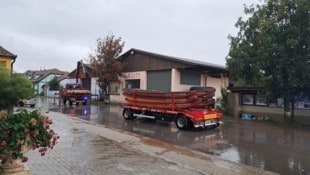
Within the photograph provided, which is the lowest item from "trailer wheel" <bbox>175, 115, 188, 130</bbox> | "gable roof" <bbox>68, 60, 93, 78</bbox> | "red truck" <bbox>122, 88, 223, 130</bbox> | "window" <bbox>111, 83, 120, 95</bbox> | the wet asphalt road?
the wet asphalt road

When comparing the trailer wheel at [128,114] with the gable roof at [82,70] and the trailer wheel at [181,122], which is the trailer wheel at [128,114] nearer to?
the trailer wheel at [181,122]

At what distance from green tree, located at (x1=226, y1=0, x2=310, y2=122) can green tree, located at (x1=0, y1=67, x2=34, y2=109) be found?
41.1 feet

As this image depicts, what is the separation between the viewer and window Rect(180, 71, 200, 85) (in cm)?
3384

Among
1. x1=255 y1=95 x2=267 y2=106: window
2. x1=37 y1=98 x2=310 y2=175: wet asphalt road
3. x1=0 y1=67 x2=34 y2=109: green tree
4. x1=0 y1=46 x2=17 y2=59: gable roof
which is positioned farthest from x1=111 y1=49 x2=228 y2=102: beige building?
x1=0 y1=67 x2=34 y2=109: green tree

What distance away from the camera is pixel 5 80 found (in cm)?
1605

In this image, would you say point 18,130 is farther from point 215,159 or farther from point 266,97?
point 266,97

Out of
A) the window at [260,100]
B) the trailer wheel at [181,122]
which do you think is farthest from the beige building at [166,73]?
the trailer wheel at [181,122]

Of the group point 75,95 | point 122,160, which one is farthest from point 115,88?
point 122,160

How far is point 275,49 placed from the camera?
788 inches

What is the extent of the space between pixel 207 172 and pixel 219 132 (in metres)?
8.88

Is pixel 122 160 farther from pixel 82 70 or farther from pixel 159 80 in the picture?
pixel 82 70

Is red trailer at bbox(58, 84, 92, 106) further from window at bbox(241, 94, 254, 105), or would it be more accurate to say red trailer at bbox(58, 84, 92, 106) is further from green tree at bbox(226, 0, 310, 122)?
green tree at bbox(226, 0, 310, 122)

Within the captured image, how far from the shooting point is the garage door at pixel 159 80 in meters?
34.3

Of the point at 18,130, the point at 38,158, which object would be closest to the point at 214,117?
the point at 38,158
